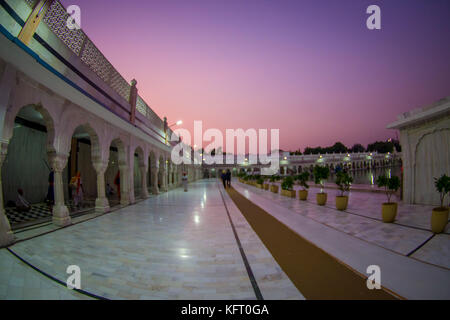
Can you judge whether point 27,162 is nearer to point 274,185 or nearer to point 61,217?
point 61,217

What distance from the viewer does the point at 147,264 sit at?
9.45ft

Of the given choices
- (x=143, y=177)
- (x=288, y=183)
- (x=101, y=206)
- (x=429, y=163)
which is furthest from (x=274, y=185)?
(x=101, y=206)

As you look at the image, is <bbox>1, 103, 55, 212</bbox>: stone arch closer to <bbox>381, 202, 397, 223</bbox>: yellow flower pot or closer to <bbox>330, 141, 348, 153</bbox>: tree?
<bbox>381, 202, 397, 223</bbox>: yellow flower pot

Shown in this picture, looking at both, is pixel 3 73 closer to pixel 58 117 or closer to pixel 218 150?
pixel 58 117

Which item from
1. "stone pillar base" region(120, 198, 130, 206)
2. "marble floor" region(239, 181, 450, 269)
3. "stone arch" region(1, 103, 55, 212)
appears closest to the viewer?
"marble floor" region(239, 181, 450, 269)

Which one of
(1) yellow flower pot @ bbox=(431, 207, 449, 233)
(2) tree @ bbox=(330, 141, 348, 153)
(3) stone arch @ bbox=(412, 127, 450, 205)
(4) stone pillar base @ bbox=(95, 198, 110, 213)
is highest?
(2) tree @ bbox=(330, 141, 348, 153)

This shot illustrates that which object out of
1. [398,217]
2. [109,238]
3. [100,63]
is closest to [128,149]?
[100,63]

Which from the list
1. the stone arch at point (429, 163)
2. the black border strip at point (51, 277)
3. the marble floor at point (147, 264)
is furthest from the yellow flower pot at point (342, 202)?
the black border strip at point (51, 277)

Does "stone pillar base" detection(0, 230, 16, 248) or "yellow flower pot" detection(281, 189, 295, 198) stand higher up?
"stone pillar base" detection(0, 230, 16, 248)

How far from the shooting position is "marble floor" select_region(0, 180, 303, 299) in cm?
222

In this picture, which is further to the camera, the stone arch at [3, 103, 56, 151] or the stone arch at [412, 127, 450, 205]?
the stone arch at [412, 127, 450, 205]

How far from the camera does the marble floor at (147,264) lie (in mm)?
2221

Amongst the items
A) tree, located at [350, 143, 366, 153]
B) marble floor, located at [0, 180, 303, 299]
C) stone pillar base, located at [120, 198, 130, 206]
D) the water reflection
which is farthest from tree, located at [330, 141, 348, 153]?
marble floor, located at [0, 180, 303, 299]

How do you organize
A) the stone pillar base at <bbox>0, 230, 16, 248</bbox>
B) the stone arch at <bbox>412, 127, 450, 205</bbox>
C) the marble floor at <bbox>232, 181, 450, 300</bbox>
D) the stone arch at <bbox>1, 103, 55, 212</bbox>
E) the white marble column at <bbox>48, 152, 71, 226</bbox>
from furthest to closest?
the stone arch at <bbox>1, 103, 55, 212</bbox>
the stone arch at <bbox>412, 127, 450, 205</bbox>
the white marble column at <bbox>48, 152, 71, 226</bbox>
the stone pillar base at <bbox>0, 230, 16, 248</bbox>
the marble floor at <bbox>232, 181, 450, 300</bbox>
